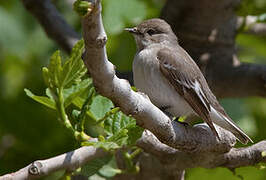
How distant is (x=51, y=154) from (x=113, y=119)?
1527 mm

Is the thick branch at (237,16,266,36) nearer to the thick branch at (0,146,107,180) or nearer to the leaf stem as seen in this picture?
the thick branch at (0,146,107,180)

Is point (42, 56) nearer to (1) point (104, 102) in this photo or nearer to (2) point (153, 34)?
(2) point (153, 34)

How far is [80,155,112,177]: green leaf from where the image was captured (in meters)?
3.17

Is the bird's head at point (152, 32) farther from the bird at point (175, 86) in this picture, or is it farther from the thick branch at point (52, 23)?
the thick branch at point (52, 23)

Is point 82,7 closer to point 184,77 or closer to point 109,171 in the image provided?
point 109,171

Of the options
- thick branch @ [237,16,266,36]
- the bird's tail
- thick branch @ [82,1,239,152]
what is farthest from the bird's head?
thick branch @ [82,1,239,152]

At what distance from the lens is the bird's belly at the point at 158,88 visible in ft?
12.7

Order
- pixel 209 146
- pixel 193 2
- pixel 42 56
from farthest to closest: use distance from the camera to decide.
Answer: pixel 42 56 → pixel 193 2 → pixel 209 146

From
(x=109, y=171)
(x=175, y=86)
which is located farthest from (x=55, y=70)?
(x=175, y=86)

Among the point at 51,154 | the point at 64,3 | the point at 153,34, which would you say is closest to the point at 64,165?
the point at 51,154

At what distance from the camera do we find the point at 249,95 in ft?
14.6

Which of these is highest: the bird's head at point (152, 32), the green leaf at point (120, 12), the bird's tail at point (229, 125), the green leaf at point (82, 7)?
the green leaf at point (82, 7)

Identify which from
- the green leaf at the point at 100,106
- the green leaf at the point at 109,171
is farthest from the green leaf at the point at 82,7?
the green leaf at the point at 109,171

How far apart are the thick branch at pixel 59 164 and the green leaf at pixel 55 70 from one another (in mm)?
377
